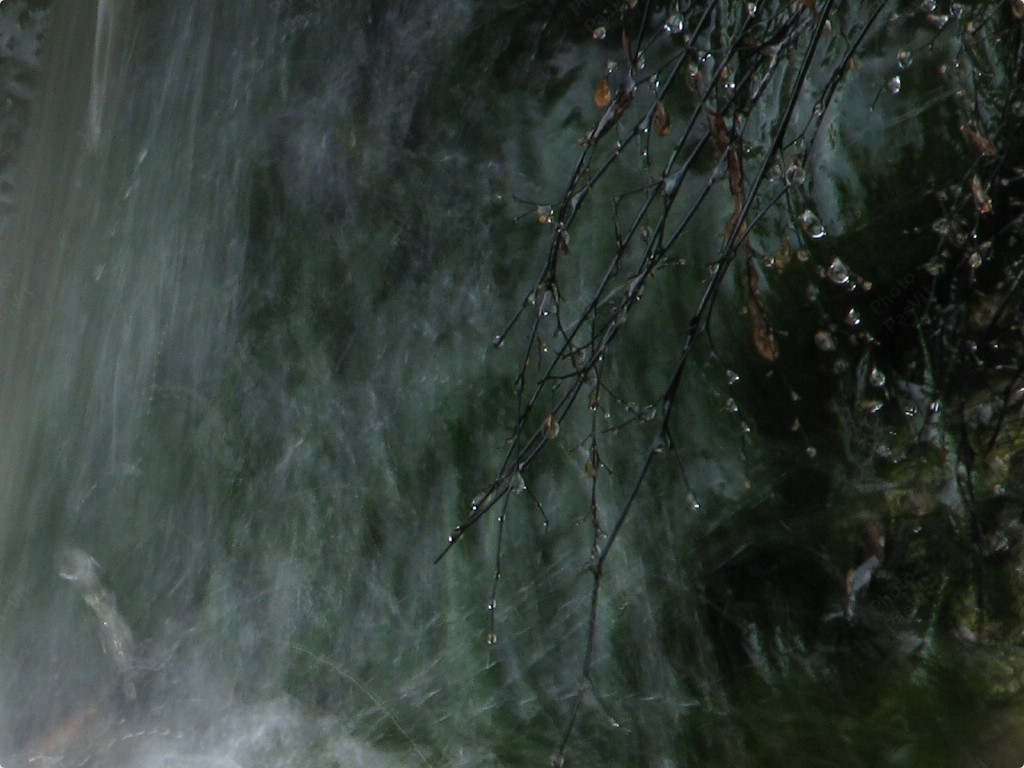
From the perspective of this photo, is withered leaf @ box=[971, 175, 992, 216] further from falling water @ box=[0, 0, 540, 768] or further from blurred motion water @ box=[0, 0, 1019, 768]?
falling water @ box=[0, 0, 540, 768]

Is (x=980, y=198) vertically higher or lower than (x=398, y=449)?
higher

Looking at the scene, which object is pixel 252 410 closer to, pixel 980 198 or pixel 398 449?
pixel 398 449

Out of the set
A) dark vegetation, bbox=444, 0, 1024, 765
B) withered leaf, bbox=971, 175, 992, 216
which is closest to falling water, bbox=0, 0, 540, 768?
dark vegetation, bbox=444, 0, 1024, 765

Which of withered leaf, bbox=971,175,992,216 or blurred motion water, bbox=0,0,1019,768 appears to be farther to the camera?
blurred motion water, bbox=0,0,1019,768

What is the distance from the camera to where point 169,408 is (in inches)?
83.2

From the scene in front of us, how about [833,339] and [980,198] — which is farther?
[833,339]

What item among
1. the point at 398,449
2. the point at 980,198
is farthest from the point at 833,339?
the point at 398,449

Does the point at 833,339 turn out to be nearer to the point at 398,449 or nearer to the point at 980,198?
the point at 980,198

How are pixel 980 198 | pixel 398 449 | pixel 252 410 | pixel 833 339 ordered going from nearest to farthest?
pixel 980 198 < pixel 833 339 < pixel 398 449 < pixel 252 410

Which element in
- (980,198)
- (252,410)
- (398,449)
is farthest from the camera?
(252,410)

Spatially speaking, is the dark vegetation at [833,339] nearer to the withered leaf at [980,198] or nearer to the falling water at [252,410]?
the withered leaf at [980,198]

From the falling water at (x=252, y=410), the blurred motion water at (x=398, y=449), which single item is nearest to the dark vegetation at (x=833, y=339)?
the blurred motion water at (x=398, y=449)

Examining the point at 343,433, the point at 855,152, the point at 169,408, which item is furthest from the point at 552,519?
the point at 169,408

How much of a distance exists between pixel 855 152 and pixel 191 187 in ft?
4.71
